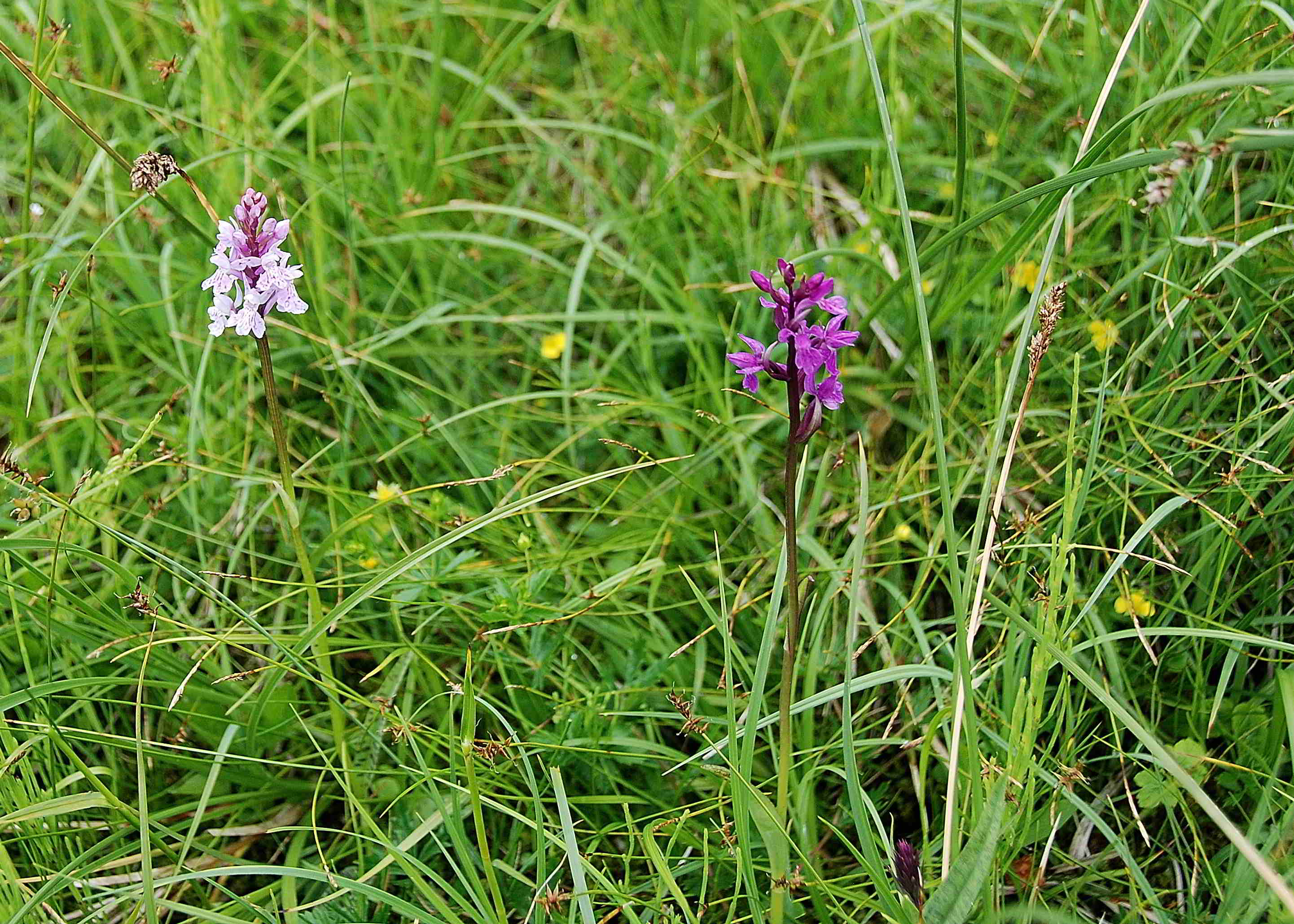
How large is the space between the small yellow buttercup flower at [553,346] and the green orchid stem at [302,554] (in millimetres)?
928

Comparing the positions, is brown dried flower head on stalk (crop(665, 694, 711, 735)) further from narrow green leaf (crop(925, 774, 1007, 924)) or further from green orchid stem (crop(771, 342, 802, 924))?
narrow green leaf (crop(925, 774, 1007, 924))

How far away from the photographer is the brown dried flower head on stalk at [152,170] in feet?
5.68

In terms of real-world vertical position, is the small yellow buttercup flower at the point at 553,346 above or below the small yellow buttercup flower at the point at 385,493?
above

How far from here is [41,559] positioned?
7.62 feet

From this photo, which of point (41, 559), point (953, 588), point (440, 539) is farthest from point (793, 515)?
point (41, 559)

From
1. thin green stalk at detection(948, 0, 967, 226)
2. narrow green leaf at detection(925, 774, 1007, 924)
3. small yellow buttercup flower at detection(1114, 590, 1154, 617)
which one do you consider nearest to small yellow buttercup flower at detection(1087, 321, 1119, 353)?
thin green stalk at detection(948, 0, 967, 226)

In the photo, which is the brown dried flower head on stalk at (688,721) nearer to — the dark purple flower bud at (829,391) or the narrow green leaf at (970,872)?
the narrow green leaf at (970,872)

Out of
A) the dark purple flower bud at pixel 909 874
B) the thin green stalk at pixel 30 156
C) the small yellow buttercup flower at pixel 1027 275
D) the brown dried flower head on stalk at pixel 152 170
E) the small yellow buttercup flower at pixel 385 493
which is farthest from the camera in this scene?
the small yellow buttercup flower at pixel 1027 275

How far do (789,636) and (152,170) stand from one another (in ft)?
4.48

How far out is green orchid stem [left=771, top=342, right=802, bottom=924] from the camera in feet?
4.82

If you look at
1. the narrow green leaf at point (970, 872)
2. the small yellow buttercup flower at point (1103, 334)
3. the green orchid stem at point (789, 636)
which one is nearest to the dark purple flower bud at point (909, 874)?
the narrow green leaf at point (970, 872)

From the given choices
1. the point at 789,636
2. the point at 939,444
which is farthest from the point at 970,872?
the point at 939,444

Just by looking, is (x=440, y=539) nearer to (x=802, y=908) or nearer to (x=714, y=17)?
(x=802, y=908)

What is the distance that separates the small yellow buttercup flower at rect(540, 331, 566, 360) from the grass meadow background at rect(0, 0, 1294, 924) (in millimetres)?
52
